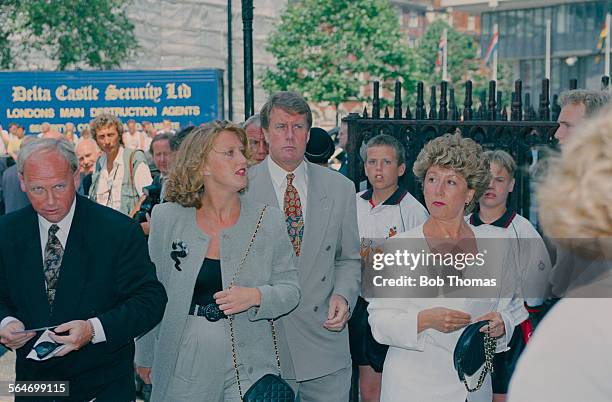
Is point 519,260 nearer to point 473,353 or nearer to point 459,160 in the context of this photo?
point 459,160

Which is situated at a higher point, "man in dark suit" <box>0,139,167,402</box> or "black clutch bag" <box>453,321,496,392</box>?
"man in dark suit" <box>0,139,167,402</box>

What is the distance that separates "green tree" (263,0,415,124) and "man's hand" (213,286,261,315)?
50310 millimetres

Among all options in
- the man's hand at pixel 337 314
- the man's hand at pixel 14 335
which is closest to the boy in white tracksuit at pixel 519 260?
the man's hand at pixel 337 314

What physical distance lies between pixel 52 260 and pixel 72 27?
1336 inches

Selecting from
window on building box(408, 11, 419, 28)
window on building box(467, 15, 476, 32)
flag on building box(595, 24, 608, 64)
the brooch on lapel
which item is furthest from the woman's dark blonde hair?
window on building box(467, 15, 476, 32)

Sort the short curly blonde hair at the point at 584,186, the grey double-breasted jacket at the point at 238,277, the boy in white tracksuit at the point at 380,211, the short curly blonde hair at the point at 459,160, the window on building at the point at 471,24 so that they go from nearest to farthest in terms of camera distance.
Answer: the short curly blonde hair at the point at 584,186
the grey double-breasted jacket at the point at 238,277
the short curly blonde hair at the point at 459,160
the boy in white tracksuit at the point at 380,211
the window on building at the point at 471,24

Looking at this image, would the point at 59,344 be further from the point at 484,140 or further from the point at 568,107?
the point at 484,140

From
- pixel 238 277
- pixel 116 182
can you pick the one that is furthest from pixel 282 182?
pixel 116 182

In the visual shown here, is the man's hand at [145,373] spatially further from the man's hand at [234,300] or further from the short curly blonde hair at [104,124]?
Answer: the short curly blonde hair at [104,124]

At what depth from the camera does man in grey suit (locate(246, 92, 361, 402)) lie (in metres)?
5.10

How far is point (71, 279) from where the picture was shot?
3.92 m

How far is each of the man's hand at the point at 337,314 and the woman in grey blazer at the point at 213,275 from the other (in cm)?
66

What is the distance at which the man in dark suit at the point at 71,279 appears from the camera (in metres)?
3.90

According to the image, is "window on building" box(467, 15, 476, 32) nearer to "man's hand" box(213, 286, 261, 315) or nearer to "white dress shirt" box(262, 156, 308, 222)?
"white dress shirt" box(262, 156, 308, 222)
